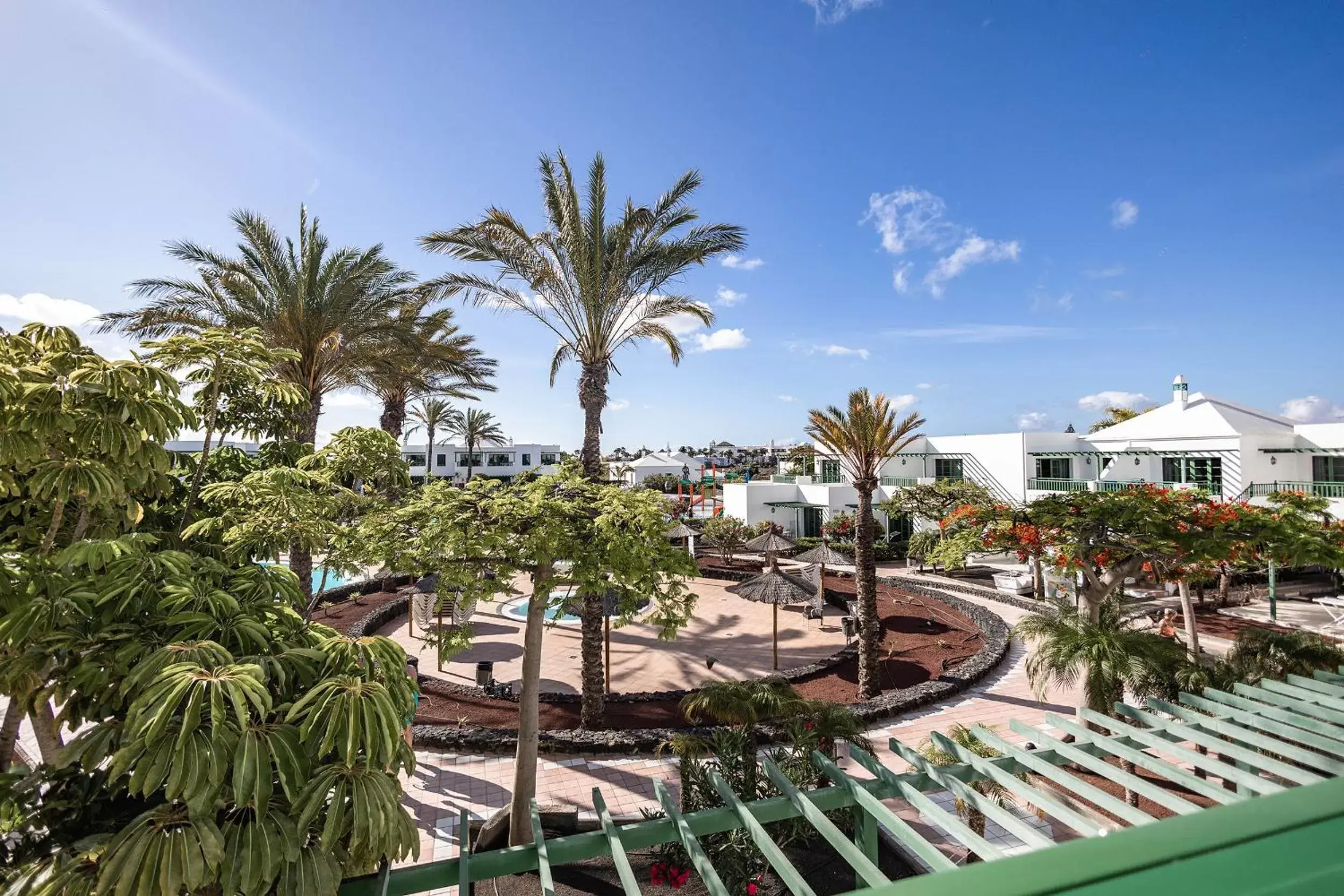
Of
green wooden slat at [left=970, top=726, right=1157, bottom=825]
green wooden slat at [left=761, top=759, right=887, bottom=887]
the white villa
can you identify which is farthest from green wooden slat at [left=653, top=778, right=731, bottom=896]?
the white villa

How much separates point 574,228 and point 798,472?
31.4m

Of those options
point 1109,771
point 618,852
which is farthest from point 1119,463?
point 618,852

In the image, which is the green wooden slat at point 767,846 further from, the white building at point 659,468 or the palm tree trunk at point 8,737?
the white building at point 659,468

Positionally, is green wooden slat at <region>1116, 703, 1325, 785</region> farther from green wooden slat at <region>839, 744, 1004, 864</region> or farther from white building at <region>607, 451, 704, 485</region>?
white building at <region>607, 451, 704, 485</region>

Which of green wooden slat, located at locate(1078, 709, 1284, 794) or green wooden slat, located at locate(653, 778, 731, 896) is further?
green wooden slat, located at locate(1078, 709, 1284, 794)

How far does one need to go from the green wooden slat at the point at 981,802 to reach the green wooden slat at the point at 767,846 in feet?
3.56

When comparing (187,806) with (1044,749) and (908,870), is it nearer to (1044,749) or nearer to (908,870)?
(1044,749)

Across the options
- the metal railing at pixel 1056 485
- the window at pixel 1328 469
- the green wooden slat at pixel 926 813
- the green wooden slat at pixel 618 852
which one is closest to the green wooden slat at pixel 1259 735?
the green wooden slat at pixel 926 813

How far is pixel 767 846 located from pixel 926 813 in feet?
3.46

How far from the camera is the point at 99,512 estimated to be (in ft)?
15.0

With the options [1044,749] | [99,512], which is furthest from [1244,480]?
[99,512]

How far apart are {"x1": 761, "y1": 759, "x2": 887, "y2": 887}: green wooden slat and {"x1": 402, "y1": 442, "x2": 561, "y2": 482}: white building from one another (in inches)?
2653

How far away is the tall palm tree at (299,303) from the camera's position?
1290 centimetres

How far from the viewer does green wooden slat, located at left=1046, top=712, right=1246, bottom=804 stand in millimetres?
3510
